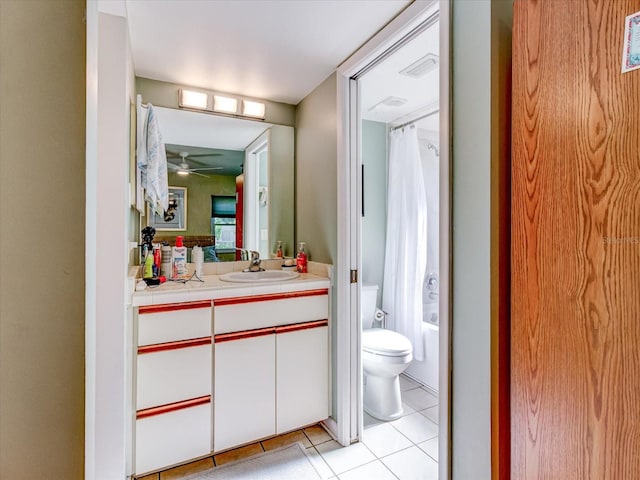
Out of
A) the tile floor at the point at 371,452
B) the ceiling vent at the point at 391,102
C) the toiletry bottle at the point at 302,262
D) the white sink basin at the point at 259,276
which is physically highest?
the ceiling vent at the point at 391,102

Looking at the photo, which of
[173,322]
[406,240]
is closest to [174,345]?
[173,322]

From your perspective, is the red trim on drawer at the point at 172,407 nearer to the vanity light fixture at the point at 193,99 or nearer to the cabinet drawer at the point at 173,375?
the cabinet drawer at the point at 173,375

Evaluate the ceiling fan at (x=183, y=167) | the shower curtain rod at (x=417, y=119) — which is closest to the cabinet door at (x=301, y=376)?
the ceiling fan at (x=183, y=167)

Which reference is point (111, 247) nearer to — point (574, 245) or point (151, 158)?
point (151, 158)

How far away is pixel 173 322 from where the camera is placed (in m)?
1.62

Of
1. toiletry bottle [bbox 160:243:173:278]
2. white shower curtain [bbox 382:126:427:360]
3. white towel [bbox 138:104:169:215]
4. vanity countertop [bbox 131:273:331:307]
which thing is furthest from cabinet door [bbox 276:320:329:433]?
white towel [bbox 138:104:169:215]

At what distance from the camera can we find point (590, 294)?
0.77 meters

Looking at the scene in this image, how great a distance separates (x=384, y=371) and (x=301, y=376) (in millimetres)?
573

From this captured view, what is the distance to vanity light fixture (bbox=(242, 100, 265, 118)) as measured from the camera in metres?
2.37

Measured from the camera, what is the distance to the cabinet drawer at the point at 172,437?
1.57 m

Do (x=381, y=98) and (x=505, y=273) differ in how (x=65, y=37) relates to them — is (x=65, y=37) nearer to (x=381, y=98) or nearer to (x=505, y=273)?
(x=505, y=273)

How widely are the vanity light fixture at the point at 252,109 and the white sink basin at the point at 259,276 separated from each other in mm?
1186

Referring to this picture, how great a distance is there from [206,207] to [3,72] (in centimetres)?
195

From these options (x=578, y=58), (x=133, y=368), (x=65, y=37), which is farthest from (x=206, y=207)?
(x=578, y=58)
